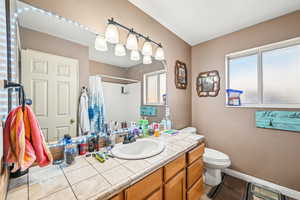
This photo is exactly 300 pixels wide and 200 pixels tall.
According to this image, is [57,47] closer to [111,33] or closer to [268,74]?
[111,33]

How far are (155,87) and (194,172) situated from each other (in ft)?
3.81

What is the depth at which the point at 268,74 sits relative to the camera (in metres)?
1.80

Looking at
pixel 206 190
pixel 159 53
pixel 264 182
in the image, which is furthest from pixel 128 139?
pixel 264 182

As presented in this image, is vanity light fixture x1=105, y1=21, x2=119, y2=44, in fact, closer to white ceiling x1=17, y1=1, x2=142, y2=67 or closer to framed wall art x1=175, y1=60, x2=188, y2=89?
white ceiling x1=17, y1=1, x2=142, y2=67

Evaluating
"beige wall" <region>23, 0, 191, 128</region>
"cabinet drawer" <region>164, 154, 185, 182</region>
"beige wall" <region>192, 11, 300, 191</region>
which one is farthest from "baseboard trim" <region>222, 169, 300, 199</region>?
"cabinet drawer" <region>164, 154, 185, 182</region>

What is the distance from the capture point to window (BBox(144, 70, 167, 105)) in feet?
5.39

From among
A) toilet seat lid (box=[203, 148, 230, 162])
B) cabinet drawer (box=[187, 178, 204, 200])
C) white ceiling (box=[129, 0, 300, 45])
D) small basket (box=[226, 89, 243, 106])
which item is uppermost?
white ceiling (box=[129, 0, 300, 45])

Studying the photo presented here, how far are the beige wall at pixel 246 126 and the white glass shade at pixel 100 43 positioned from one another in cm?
182

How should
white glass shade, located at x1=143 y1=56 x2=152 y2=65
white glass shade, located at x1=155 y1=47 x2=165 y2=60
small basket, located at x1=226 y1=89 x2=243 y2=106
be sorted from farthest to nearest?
small basket, located at x1=226 y1=89 x2=243 y2=106 → white glass shade, located at x1=155 y1=47 x2=165 y2=60 → white glass shade, located at x1=143 y1=56 x2=152 y2=65

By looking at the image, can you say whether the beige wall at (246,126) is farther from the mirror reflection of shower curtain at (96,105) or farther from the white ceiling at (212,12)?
the mirror reflection of shower curtain at (96,105)

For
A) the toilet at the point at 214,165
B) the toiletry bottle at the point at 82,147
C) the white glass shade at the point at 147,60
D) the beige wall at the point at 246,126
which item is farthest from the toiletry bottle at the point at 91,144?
the beige wall at the point at 246,126

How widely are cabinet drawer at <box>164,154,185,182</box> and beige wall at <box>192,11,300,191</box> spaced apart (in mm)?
1354

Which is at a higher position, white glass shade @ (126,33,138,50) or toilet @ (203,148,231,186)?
white glass shade @ (126,33,138,50)

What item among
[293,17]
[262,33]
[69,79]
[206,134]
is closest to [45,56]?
[69,79]
